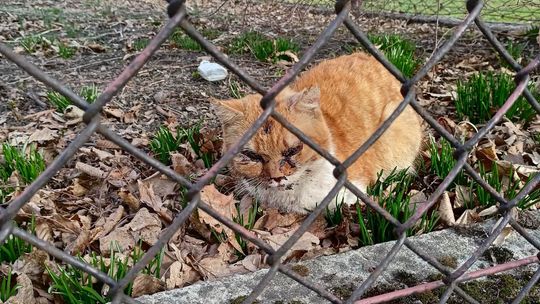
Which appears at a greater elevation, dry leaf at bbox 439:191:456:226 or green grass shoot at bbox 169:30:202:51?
dry leaf at bbox 439:191:456:226

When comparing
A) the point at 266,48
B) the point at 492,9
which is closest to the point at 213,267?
the point at 266,48

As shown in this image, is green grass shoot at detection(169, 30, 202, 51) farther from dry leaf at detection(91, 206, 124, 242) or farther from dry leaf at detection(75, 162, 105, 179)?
dry leaf at detection(91, 206, 124, 242)

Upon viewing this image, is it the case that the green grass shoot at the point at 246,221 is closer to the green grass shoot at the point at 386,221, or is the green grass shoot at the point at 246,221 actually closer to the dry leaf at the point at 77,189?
the green grass shoot at the point at 386,221

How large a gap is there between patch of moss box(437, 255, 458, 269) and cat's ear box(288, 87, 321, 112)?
3.86ft

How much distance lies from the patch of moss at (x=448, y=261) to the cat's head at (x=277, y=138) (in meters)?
1.01

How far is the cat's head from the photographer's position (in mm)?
2842

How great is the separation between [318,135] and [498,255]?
4.03ft

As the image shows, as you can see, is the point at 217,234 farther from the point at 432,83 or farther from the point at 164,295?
the point at 432,83

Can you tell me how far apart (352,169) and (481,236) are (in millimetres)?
1065

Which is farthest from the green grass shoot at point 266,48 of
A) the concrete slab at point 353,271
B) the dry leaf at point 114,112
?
the concrete slab at point 353,271

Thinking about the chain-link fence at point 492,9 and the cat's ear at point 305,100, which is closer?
the cat's ear at point 305,100

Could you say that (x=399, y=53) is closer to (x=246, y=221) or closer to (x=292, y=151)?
(x=292, y=151)

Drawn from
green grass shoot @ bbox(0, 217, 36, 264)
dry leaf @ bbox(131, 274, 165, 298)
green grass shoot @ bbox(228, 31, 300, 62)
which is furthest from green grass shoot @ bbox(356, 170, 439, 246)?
green grass shoot @ bbox(228, 31, 300, 62)

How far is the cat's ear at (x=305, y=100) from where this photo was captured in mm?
2859
